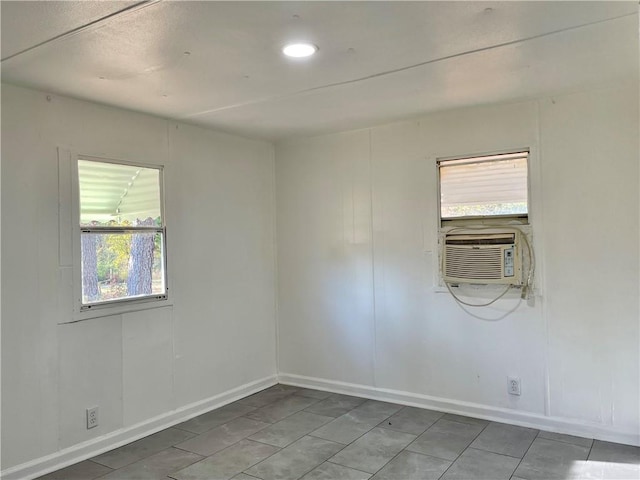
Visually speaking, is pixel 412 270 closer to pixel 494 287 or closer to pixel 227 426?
pixel 494 287

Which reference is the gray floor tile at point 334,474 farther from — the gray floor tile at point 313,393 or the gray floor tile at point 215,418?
the gray floor tile at point 313,393

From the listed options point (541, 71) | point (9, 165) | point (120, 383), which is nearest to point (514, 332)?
point (541, 71)

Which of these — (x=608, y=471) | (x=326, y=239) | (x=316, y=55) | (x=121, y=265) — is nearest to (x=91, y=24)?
(x=316, y=55)

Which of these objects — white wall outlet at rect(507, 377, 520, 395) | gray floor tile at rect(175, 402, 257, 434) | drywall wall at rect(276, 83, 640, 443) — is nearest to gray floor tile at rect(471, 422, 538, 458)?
drywall wall at rect(276, 83, 640, 443)

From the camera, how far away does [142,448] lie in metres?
3.36

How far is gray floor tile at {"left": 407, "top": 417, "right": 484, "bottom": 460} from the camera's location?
10.5 ft

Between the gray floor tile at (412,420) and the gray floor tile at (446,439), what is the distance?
0.21ft

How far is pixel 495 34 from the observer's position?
7.61ft

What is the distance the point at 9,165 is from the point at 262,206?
224cm

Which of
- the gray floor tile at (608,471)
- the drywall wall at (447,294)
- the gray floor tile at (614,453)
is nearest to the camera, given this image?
the gray floor tile at (608,471)

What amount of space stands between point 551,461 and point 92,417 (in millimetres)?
2933

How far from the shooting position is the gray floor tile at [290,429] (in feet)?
11.3

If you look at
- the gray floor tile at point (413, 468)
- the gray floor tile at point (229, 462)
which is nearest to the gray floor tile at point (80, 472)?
the gray floor tile at point (229, 462)

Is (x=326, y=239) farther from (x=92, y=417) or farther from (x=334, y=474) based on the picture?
(x=92, y=417)
